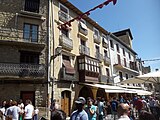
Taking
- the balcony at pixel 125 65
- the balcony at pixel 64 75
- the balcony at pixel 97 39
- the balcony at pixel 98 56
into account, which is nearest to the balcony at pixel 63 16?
the balcony at pixel 64 75

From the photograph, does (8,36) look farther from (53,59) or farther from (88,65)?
(88,65)

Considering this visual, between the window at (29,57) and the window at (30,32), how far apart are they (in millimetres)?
1154

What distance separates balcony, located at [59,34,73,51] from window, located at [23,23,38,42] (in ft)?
7.70

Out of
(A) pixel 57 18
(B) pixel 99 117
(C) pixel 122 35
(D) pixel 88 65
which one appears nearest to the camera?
(B) pixel 99 117

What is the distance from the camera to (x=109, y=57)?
2447 centimetres

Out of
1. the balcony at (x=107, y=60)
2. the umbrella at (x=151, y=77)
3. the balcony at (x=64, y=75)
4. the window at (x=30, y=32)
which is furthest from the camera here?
the balcony at (x=107, y=60)

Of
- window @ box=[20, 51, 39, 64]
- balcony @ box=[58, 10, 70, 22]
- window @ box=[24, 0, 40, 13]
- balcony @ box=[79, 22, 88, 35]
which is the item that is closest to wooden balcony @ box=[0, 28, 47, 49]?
window @ box=[20, 51, 39, 64]

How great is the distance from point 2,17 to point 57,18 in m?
4.69

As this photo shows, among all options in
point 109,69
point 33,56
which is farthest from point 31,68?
point 109,69

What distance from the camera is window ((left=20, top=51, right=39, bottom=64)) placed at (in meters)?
13.3

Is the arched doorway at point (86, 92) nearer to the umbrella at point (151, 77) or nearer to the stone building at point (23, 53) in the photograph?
the stone building at point (23, 53)

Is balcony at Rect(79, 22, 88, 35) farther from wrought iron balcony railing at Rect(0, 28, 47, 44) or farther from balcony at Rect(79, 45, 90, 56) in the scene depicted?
wrought iron balcony railing at Rect(0, 28, 47, 44)

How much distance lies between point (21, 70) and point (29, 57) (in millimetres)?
1513

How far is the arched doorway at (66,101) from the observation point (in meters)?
14.3
